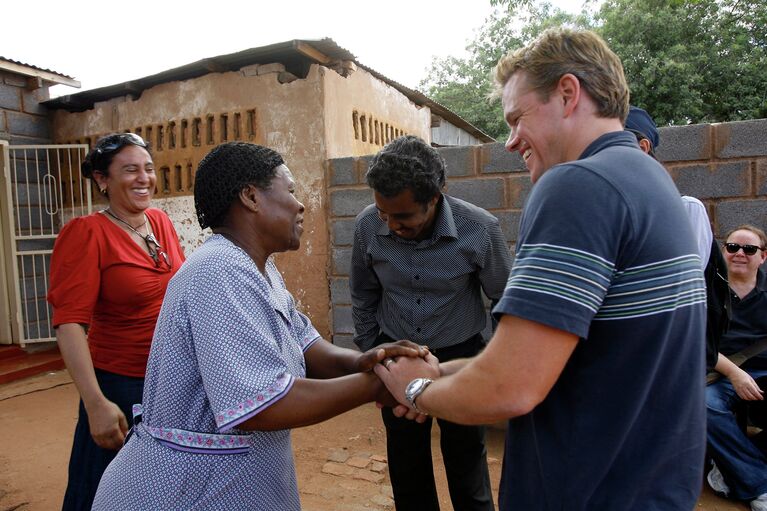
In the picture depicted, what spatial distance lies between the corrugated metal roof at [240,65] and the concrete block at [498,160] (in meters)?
1.77

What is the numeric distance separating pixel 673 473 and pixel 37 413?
5.56 m

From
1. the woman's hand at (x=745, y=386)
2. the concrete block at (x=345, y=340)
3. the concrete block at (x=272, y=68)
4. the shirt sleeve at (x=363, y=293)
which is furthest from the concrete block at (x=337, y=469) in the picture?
the concrete block at (x=272, y=68)

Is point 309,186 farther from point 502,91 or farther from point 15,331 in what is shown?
point 15,331

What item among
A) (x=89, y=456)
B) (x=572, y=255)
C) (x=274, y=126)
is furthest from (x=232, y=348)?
(x=274, y=126)

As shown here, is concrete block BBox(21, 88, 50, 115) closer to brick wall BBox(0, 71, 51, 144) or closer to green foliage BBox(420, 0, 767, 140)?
brick wall BBox(0, 71, 51, 144)

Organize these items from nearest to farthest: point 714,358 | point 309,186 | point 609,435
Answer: point 609,435, point 714,358, point 309,186

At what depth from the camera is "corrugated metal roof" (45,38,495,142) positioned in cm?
498

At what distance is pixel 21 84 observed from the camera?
6.79 meters

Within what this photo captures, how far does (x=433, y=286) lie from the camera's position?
2.62 m

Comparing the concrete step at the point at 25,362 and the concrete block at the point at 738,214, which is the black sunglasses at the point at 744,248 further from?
the concrete step at the point at 25,362

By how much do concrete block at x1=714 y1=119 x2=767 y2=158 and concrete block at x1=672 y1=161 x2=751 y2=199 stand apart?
7 centimetres

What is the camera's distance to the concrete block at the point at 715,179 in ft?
11.6

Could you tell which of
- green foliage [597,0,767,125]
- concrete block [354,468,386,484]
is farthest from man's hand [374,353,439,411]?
green foliage [597,0,767,125]

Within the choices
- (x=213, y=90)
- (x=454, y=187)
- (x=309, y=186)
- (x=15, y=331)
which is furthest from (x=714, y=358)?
(x=15, y=331)
